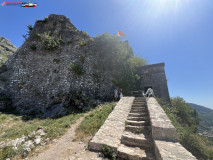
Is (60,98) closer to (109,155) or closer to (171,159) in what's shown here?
(109,155)

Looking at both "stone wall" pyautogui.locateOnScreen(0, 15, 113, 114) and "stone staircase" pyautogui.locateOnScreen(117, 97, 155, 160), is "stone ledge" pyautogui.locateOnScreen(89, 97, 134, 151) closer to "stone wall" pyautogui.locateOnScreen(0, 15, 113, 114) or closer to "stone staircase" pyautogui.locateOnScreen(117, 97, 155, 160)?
"stone staircase" pyautogui.locateOnScreen(117, 97, 155, 160)

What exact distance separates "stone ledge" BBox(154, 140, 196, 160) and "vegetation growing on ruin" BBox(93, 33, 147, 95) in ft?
33.4

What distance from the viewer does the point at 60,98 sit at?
11695 mm

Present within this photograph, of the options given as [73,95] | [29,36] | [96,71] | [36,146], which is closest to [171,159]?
[36,146]

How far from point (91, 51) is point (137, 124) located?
14265 millimetres

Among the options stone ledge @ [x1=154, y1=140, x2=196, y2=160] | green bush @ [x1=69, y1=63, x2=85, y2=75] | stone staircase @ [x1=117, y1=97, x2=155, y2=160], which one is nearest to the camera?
stone ledge @ [x1=154, y1=140, x2=196, y2=160]

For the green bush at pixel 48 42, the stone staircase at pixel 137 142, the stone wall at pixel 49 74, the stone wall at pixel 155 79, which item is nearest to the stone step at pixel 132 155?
the stone staircase at pixel 137 142

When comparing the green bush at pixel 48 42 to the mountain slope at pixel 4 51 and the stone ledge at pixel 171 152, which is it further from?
the stone ledge at pixel 171 152

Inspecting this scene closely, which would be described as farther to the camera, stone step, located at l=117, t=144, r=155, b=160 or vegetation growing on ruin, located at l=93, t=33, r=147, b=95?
vegetation growing on ruin, located at l=93, t=33, r=147, b=95

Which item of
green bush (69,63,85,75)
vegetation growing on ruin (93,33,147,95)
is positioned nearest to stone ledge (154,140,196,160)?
vegetation growing on ruin (93,33,147,95)

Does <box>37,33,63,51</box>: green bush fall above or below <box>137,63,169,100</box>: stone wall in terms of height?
above

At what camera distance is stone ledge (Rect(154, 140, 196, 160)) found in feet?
8.54

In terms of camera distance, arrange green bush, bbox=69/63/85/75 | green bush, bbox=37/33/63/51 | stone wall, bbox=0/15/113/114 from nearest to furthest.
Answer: stone wall, bbox=0/15/113/114 < green bush, bbox=69/63/85/75 < green bush, bbox=37/33/63/51

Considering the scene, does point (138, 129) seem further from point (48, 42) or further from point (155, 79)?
point (48, 42)
